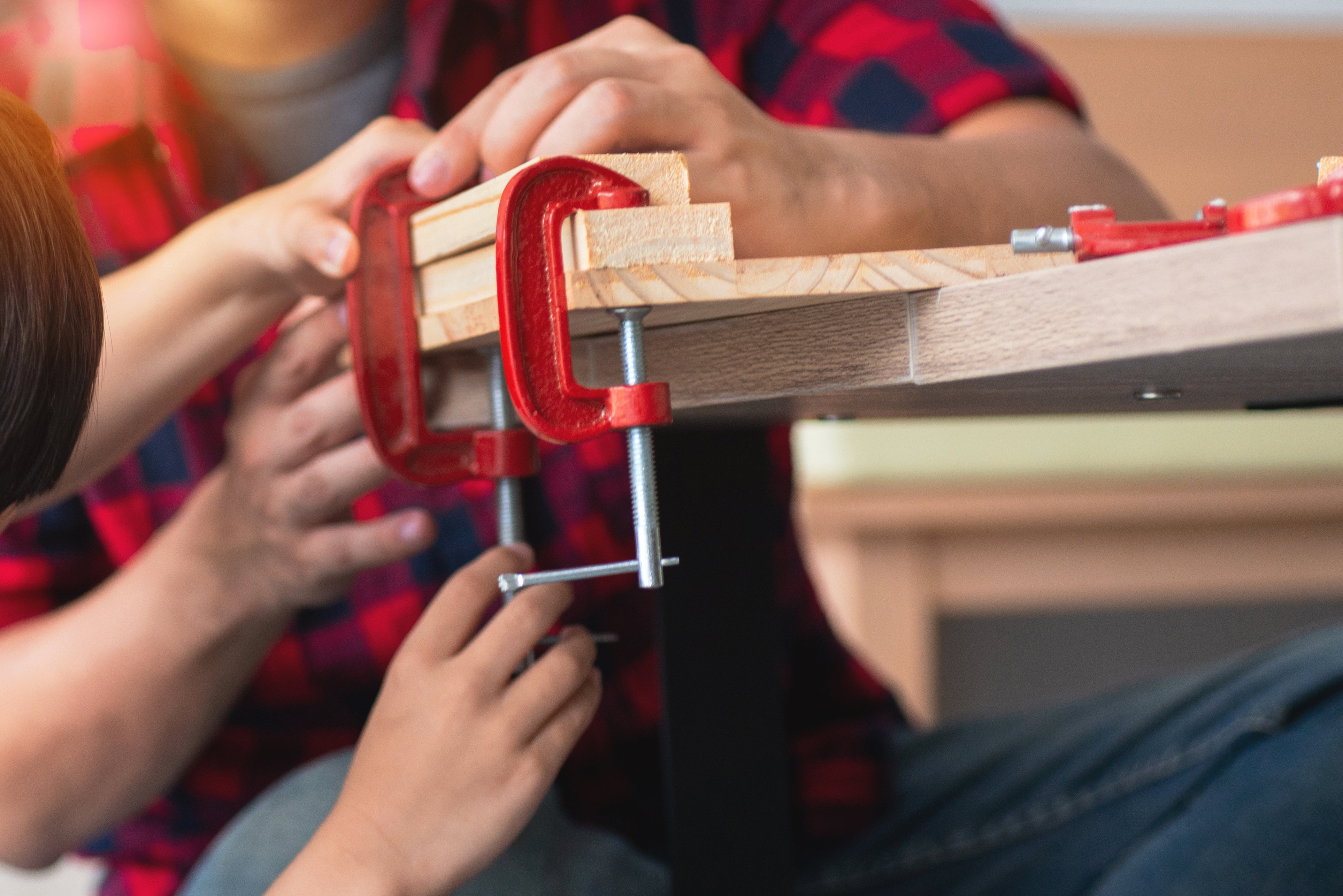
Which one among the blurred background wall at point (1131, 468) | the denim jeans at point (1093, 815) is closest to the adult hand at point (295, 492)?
the denim jeans at point (1093, 815)

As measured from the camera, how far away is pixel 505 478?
0.51 metres

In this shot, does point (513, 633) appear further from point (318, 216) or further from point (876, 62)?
point (876, 62)

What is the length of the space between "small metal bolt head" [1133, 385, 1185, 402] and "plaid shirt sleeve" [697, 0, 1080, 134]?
1.04ft

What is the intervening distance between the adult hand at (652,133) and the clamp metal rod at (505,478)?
8cm

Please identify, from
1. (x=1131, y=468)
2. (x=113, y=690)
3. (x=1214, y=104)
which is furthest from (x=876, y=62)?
(x=1214, y=104)

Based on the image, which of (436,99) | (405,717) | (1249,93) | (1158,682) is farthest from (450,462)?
(1249,93)

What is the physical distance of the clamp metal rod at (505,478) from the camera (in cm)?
49

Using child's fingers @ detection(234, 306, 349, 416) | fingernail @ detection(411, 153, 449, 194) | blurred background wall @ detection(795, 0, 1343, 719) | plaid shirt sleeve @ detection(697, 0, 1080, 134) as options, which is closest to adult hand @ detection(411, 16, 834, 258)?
fingernail @ detection(411, 153, 449, 194)

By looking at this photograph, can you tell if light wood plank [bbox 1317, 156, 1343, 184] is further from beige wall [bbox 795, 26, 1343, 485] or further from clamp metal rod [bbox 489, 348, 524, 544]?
beige wall [bbox 795, 26, 1343, 485]

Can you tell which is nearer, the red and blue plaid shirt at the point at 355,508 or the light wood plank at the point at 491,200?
the light wood plank at the point at 491,200

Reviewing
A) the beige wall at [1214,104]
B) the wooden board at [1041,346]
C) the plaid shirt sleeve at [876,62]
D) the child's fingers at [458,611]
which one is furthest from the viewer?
the beige wall at [1214,104]

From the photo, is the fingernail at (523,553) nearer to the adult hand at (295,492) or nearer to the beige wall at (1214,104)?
the adult hand at (295,492)

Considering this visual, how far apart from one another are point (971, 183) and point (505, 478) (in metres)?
0.26

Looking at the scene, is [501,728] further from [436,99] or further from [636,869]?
[436,99]
